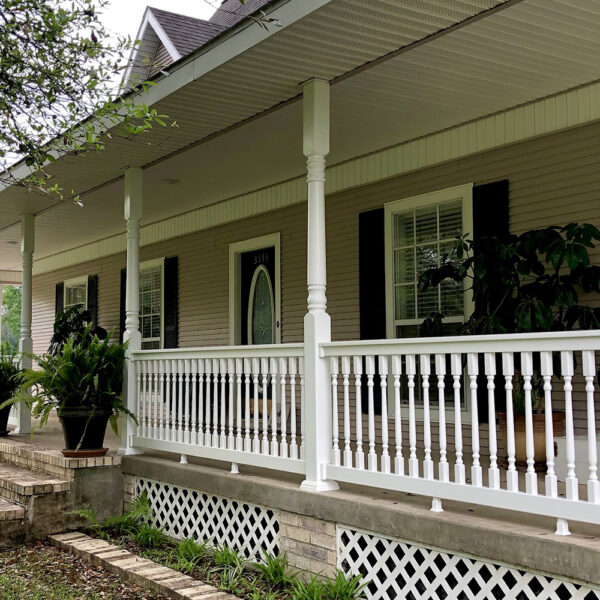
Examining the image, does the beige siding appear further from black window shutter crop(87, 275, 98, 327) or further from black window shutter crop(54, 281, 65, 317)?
black window shutter crop(54, 281, 65, 317)

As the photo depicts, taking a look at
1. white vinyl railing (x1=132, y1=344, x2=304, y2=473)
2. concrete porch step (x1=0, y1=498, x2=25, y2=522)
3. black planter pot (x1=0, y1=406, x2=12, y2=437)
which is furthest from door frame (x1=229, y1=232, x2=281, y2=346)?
concrete porch step (x1=0, y1=498, x2=25, y2=522)

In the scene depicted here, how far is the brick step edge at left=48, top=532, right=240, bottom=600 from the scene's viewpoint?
171 inches

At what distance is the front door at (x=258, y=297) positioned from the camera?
28.0 feet

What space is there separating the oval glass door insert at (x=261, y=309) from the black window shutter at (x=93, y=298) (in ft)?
13.2

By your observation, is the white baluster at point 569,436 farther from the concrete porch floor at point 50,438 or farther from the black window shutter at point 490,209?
the concrete porch floor at point 50,438

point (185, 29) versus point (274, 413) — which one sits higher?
point (185, 29)

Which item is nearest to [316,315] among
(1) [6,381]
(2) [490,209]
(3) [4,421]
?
(2) [490,209]

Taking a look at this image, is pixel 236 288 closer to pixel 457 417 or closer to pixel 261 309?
pixel 261 309

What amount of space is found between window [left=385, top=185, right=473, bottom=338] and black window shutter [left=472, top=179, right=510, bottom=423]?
0.10m

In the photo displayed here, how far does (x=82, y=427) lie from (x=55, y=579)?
1.58 m

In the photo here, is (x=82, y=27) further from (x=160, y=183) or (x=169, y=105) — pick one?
(x=160, y=183)

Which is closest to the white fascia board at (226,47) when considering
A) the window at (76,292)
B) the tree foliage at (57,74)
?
the tree foliage at (57,74)

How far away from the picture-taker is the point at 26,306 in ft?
28.6

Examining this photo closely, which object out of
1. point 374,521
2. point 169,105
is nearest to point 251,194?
point 169,105
